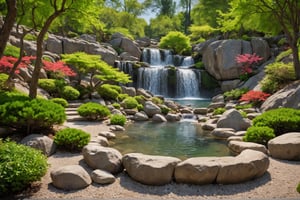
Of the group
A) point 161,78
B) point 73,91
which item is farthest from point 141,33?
point 73,91

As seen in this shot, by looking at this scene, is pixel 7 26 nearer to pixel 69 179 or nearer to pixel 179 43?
pixel 69 179

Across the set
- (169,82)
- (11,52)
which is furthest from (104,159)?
(169,82)

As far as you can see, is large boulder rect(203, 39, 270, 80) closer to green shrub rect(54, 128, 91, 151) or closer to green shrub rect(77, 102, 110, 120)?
green shrub rect(77, 102, 110, 120)

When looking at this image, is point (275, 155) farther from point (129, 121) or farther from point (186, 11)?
point (186, 11)

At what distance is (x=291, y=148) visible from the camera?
8.66 metres

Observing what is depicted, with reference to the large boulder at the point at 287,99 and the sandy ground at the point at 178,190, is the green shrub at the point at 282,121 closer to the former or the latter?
the large boulder at the point at 287,99

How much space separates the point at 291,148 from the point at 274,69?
11022 mm

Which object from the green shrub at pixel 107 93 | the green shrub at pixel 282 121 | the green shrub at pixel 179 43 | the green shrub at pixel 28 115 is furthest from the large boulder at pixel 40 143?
the green shrub at pixel 179 43

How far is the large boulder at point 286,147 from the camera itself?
340 inches

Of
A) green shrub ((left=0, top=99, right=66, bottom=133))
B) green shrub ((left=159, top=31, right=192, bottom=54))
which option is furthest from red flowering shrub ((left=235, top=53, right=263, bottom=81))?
green shrub ((left=0, top=99, right=66, bottom=133))

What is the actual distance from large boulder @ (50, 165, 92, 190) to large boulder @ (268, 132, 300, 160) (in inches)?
230

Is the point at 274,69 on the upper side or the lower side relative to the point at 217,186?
upper

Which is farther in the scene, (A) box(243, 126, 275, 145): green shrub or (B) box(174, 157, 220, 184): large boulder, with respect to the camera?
(A) box(243, 126, 275, 145): green shrub

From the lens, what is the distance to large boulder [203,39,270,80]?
28.6m
